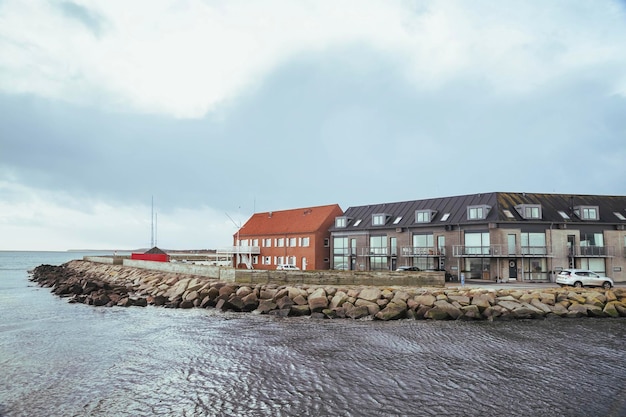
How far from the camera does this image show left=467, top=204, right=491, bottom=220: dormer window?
38.2m

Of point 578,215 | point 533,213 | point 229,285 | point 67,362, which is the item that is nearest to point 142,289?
point 229,285

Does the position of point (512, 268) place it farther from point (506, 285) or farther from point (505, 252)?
point (506, 285)

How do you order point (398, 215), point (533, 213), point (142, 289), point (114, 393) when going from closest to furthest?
point (114, 393) → point (142, 289) → point (533, 213) → point (398, 215)

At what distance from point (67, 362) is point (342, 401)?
360 inches

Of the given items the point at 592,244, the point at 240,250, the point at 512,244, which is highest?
the point at 512,244

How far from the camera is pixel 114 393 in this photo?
408 inches

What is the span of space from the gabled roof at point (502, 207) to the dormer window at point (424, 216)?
253mm

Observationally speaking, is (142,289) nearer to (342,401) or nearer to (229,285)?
(229,285)

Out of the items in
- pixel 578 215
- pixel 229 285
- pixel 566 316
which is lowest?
pixel 566 316

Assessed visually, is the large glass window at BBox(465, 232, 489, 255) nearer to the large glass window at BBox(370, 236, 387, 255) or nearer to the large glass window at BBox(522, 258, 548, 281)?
the large glass window at BBox(522, 258, 548, 281)

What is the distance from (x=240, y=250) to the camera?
57469 mm

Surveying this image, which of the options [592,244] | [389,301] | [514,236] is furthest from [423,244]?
[389,301]

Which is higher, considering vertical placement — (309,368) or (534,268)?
(534,268)

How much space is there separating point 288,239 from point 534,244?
1141 inches
